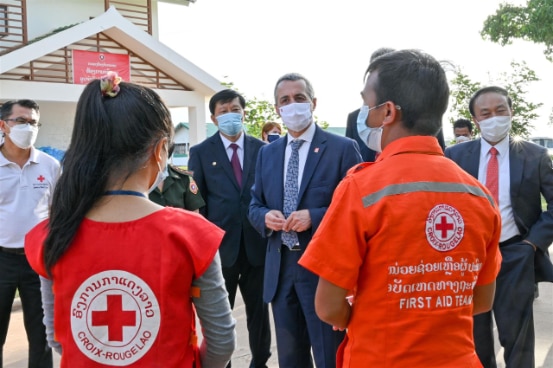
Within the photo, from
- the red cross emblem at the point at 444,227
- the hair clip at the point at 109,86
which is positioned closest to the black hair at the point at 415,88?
the red cross emblem at the point at 444,227

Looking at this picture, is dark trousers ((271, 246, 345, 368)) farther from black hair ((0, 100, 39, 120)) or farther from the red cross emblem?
black hair ((0, 100, 39, 120))

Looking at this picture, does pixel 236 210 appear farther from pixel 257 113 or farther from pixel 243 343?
pixel 257 113

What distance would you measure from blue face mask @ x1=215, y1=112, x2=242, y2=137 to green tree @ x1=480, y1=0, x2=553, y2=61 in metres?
11.7

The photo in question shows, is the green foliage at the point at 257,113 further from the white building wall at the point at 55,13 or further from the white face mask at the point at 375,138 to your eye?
the white face mask at the point at 375,138

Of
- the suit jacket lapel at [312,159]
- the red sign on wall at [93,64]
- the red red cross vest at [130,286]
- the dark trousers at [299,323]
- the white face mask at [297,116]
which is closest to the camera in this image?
the red red cross vest at [130,286]

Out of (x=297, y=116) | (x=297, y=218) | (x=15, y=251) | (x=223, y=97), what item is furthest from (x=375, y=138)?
(x=15, y=251)

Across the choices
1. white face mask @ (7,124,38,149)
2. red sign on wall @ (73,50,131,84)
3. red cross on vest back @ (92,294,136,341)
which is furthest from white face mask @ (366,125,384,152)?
red sign on wall @ (73,50,131,84)

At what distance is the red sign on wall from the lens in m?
15.7

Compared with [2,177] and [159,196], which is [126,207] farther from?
[2,177]

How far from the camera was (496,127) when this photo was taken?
13.1ft

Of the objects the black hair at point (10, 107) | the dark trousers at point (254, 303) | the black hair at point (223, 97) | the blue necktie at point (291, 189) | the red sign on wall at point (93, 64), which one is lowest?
the dark trousers at point (254, 303)

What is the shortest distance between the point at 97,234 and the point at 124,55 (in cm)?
1589

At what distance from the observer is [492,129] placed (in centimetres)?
402

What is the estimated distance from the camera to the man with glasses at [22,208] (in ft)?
13.6
